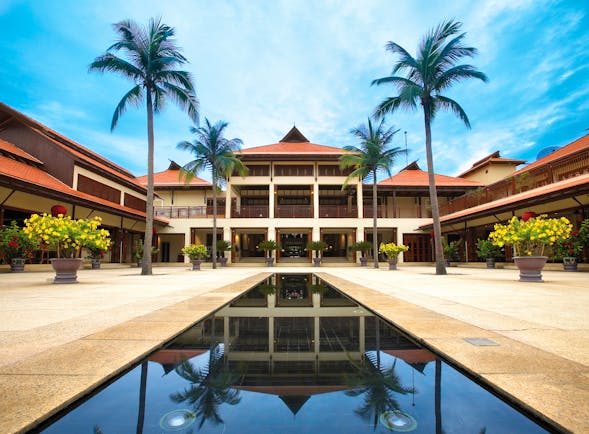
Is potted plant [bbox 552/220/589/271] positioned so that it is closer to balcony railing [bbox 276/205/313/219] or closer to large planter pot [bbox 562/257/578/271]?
large planter pot [bbox 562/257/578/271]

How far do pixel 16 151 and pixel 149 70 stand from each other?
1070cm

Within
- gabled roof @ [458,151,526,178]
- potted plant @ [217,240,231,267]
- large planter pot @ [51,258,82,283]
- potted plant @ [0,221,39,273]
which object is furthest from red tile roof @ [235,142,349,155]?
large planter pot @ [51,258,82,283]

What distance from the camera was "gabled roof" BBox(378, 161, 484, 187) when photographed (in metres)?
29.8

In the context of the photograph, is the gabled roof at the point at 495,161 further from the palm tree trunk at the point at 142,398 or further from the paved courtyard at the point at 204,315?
the palm tree trunk at the point at 142,398

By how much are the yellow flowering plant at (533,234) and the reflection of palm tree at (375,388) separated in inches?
365

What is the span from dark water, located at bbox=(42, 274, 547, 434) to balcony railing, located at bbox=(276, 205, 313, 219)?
1032 inches

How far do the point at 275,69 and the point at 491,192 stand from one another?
27706mm

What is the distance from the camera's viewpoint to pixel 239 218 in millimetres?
29344

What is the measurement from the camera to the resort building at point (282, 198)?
18.8 m

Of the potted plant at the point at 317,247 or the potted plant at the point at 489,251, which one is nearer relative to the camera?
the potted plant at the point at 489,251

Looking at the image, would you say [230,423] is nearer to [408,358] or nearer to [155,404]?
[155,404]

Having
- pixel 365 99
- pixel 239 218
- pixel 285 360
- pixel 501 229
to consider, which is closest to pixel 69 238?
pixel 285 360

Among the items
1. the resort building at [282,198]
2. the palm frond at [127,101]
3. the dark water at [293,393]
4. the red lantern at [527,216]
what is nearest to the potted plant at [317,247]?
the resort building at [282,198]

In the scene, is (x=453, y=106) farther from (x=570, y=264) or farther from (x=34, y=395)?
(x=34, y=395)
